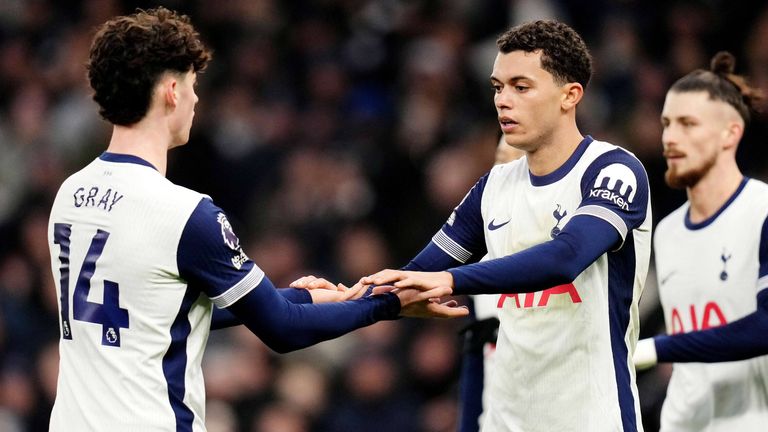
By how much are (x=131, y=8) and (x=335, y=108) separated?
2337 millimetres

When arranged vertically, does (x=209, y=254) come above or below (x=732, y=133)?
below

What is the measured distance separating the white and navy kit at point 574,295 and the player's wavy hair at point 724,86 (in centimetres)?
150

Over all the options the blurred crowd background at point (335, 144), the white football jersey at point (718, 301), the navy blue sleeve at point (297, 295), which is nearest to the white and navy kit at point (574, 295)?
the navy blue sleeve at point (297, 295)

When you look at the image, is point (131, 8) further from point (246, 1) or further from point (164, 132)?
point (164, 132)

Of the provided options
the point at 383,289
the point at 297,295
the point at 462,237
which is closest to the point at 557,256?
the point at 383,289

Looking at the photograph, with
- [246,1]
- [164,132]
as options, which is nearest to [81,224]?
[164,132]

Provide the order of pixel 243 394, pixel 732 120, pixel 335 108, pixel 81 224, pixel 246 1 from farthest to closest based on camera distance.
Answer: pixel 246 1 < pixel 335 108 < pixel 243 394 < pixel 732 120 < pixel 81 224

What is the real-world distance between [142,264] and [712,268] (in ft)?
8.95

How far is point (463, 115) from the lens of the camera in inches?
354

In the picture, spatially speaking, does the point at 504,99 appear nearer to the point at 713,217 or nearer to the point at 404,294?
the point at 404,294

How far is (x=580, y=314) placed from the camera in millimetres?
4051

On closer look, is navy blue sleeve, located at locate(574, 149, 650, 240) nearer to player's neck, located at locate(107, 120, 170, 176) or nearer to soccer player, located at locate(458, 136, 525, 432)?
soccer player, located at locate(458, 136, 525, 432)

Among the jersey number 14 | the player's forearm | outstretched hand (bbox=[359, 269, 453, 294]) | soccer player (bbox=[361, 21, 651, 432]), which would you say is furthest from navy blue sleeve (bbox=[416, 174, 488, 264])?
the jersey number 14

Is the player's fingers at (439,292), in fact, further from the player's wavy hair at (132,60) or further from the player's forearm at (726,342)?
Result: the player's forearm at (726,342)
